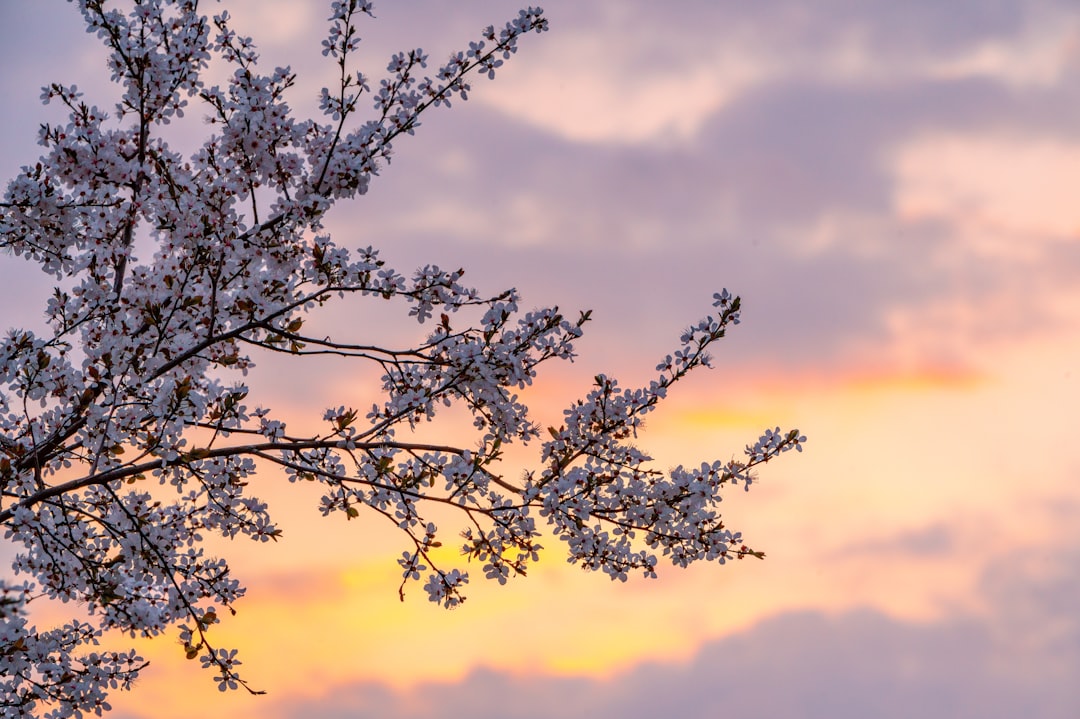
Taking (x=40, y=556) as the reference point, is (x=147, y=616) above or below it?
below

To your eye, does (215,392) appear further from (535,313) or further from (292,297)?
(535,313)

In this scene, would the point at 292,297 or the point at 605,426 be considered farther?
the point at 292,297

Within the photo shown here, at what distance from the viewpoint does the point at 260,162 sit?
30.0 feet

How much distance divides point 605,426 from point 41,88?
5.51m

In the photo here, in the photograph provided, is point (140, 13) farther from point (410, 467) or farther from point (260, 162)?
point (410, 467)

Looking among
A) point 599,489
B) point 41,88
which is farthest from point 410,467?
point 41,88

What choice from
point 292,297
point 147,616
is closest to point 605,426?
point 292,297

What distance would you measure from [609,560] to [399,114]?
397 cm

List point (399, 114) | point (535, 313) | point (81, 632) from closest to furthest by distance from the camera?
point (535, 313) < point (399, 114) < point (81, 632)

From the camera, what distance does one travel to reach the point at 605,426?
8.26 m

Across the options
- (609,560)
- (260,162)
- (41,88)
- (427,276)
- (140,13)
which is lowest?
(609,560)

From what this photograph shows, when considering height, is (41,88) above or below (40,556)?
above

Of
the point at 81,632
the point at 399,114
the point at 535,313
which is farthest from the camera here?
the point at 81,632

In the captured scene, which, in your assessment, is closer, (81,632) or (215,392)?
(215,392)
